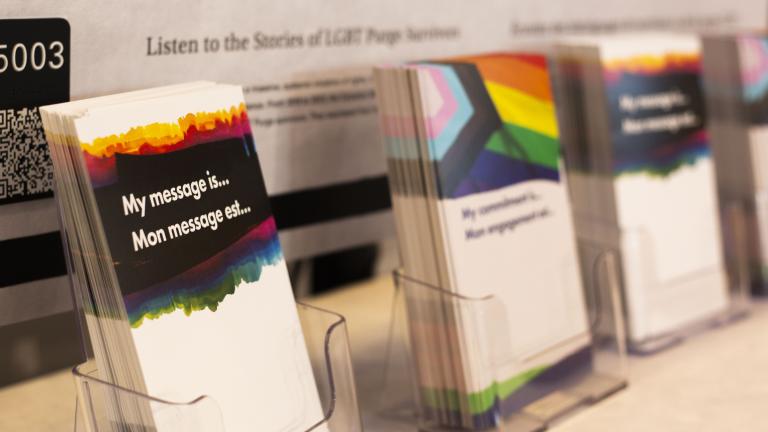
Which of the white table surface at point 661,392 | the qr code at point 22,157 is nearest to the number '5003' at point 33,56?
the qr code at point 22,157

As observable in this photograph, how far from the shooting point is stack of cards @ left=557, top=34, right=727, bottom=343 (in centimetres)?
107

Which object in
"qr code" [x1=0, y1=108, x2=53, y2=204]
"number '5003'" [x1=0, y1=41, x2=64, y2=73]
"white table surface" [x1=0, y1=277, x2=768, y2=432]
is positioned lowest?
"white table surface" [x1=0, y1=277, x2=768, y2=432]

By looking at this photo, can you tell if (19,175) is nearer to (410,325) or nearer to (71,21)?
(71,21)

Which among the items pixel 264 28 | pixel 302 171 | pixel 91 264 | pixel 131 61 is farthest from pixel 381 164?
pixel 91 264

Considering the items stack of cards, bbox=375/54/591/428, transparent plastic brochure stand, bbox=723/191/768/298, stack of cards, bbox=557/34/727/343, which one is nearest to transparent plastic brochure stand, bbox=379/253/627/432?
stack of cards, bbox=375/54/591/428

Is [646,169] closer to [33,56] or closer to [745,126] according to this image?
[745,126]

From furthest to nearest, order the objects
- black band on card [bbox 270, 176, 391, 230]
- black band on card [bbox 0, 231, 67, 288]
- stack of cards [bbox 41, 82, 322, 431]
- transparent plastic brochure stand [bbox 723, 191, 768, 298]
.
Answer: transparent plastic brochure stand [bbox 723, 191, 768, 298] < black band on card [bbox 270, 176, 391, 230] < black band on card [bbox 0, 231, 67, 288] < stack of cards [bbox 41, 82, 322, 431]

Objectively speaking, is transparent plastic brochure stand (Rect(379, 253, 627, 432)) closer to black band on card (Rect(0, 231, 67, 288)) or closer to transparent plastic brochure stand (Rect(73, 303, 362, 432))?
transparent plastic brochure stand (Rect(73, 303, 362, 432))

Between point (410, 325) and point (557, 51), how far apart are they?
42cm

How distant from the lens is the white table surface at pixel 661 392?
Result: 89 centimetres

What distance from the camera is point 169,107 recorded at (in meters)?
0.73

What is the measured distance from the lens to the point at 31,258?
0.81m

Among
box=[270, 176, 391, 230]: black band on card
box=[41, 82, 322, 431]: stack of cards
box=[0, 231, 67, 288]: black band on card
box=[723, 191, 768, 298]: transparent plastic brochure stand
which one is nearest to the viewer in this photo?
box=[41, 82, 322, 431]: stack of cards

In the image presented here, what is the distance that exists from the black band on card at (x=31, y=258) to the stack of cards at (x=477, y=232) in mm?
321
